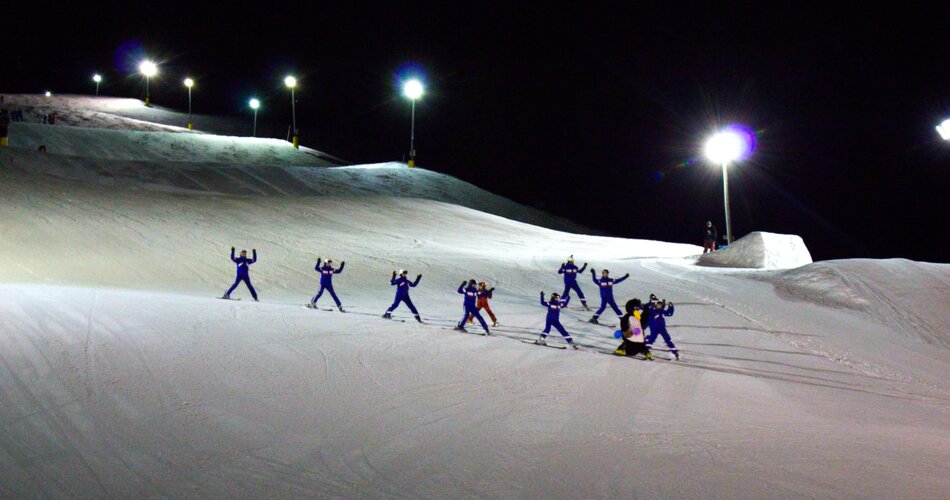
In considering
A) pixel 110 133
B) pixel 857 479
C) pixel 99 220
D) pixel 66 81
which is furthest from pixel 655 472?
pixel 66 81

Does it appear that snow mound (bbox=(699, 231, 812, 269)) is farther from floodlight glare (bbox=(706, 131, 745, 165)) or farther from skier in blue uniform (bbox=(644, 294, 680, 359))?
skier in blue uniform (bbox=(644, 294, 680, 359))

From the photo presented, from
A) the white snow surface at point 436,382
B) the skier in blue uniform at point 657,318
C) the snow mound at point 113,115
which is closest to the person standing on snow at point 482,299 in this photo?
the white snow surface at point 436,382

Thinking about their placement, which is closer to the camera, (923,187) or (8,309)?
(8,309)

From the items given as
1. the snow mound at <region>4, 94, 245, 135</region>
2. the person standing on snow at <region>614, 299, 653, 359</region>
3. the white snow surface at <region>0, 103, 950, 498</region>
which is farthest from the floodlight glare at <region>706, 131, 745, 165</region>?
the snow mound at <region>4, 94, 245, 135</region>

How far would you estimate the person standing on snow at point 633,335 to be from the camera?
10.8m

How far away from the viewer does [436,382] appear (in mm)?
7898

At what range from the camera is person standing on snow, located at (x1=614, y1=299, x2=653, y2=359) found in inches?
425

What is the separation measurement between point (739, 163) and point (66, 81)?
83978 mm

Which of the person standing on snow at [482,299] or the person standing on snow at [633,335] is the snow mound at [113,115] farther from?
the person standing on snow at [633,335]

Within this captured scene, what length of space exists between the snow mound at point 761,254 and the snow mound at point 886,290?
2.22 m

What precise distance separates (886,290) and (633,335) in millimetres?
9281

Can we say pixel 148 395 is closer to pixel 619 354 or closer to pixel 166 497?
pixel 166 497

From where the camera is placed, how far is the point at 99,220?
70.4 feet

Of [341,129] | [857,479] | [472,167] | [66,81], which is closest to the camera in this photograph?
[857,479]
